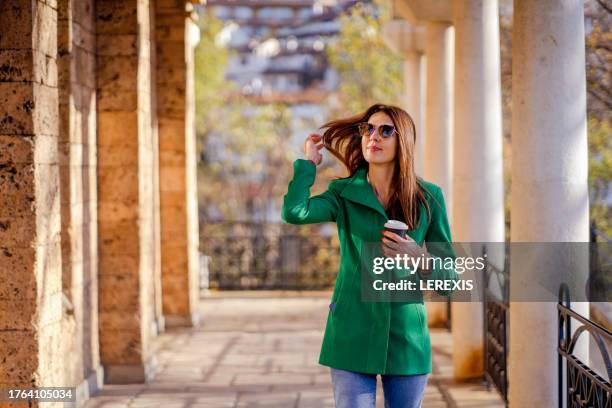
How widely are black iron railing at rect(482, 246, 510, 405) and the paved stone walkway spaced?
6.9 inches

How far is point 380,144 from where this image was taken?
3.75 m

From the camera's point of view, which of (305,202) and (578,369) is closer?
(305,202)

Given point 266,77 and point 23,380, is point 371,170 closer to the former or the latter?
point 23,380

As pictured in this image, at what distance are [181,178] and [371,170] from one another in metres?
7.44

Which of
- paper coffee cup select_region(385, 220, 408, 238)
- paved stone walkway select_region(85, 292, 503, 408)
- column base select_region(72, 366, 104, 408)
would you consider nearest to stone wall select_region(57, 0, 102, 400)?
column base select_region(72, 366, 104, 408)

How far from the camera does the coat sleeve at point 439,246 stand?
3717mm

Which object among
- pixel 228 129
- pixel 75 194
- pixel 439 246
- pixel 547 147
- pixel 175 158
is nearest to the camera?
pixel 439 246

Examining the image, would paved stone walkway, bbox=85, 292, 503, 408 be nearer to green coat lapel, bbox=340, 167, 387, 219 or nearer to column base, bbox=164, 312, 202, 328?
column base, bbox=164, 312, 202, 328

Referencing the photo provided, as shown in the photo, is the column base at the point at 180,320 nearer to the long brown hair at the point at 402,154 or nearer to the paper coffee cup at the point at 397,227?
the long brown hair at the point at 402,154

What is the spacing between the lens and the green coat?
365cm

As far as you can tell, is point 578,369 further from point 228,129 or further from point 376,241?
point 228,129

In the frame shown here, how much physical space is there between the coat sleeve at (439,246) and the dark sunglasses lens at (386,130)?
12.7 inches

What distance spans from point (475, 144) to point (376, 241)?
4.59m

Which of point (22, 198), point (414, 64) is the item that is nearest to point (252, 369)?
point (22, 198)
